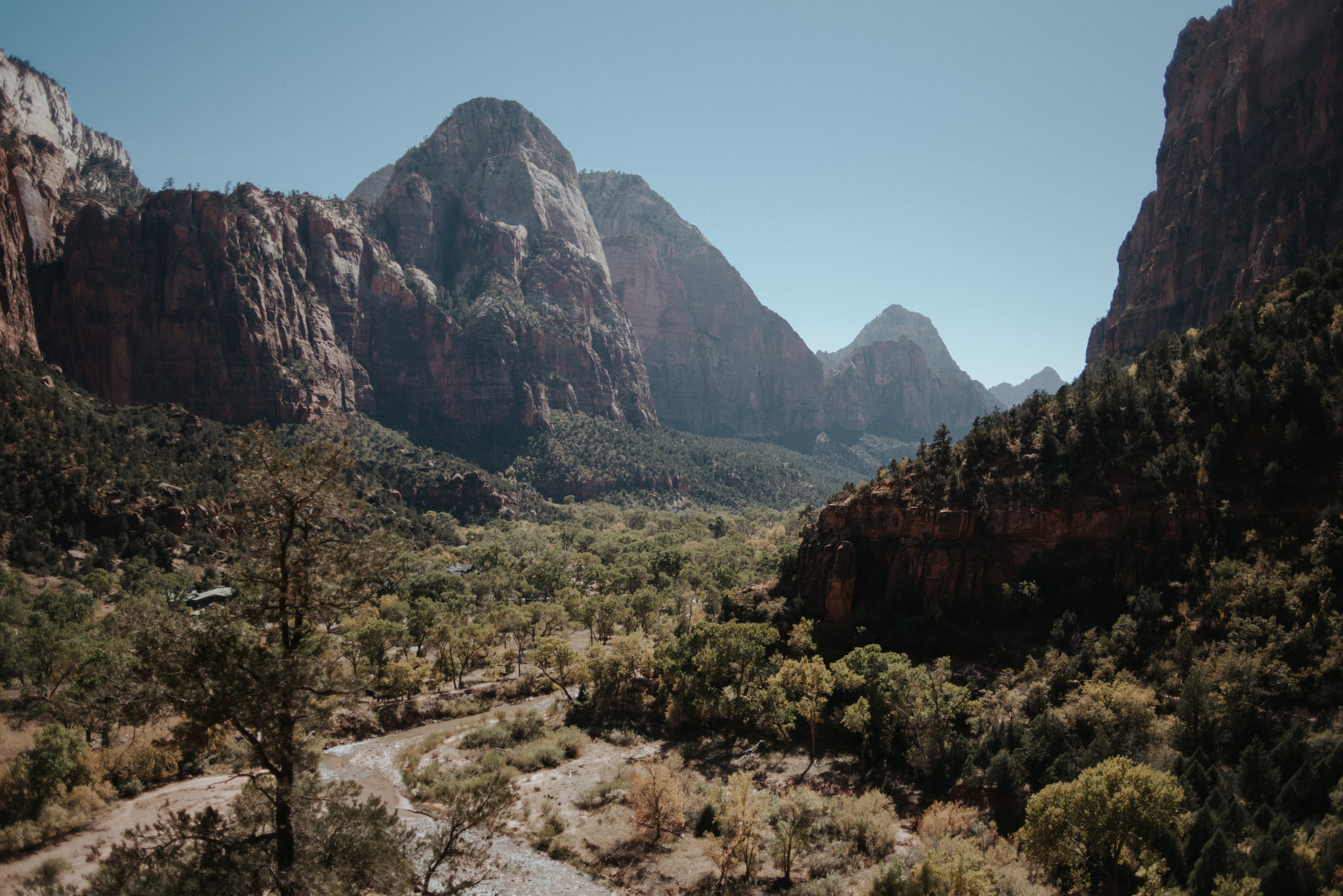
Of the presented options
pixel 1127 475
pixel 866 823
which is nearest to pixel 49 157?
pixel 866 823

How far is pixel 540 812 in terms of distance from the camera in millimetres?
34344

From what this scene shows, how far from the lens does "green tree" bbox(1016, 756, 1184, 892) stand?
76.2 ft

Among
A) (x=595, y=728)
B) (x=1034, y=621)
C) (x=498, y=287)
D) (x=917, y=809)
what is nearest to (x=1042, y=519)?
(x=1034, y=621)

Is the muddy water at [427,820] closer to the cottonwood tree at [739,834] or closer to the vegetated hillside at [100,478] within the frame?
the cottonwood tree at [739,834]

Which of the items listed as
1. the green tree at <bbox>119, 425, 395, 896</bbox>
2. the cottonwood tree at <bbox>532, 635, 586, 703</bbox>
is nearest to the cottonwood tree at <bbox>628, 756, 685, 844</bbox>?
the cottonwood tree at <bbox>532, 635, 586, 703</bbox>

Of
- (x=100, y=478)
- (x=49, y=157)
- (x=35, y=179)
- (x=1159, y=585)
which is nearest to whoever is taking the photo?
(x=1159, y=585)

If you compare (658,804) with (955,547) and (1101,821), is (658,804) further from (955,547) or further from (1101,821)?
(955,547)

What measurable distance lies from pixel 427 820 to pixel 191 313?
124382 millimetres

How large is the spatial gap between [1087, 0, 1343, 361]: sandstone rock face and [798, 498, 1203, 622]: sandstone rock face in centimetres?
5528

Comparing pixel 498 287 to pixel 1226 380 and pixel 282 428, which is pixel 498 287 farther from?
pixel 1226 380

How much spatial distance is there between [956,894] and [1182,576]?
26427 mm

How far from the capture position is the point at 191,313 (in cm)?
12212

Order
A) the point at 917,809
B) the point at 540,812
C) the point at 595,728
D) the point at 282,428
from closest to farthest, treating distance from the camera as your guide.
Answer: the point at 917,809 → the point at 540,812 → the point at 595,728 → the point at 282,428

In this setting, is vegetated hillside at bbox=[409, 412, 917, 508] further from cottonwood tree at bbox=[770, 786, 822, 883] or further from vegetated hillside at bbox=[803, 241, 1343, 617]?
cottonwood tree at bbox=[770, 786, 822, 883]
